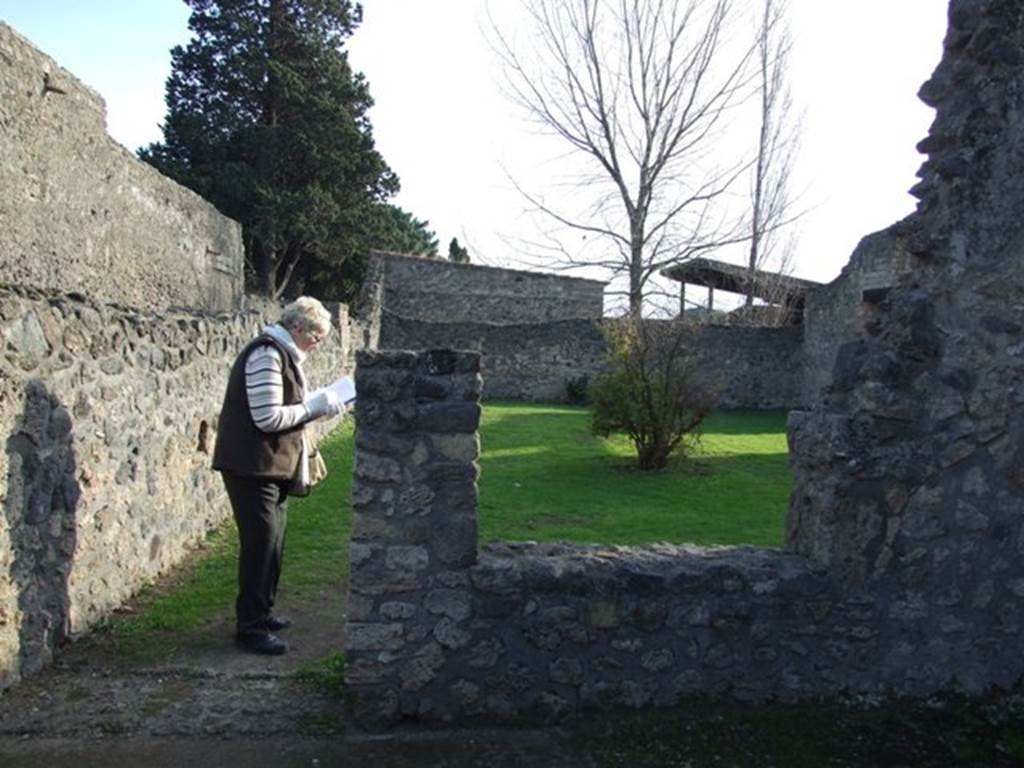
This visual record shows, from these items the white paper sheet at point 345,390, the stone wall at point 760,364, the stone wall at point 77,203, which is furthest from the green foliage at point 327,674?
the stone wall at point 760,364

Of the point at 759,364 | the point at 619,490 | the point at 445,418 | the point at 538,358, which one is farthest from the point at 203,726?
the point at 759,364

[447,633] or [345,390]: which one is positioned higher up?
[345,390]

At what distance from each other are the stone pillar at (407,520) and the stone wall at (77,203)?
7.46 ft

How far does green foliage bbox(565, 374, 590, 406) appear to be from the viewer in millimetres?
20719

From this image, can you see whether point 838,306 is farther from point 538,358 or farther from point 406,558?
point 406,558

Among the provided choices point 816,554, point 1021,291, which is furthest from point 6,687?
point 1021,291

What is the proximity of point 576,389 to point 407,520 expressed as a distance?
17.5m

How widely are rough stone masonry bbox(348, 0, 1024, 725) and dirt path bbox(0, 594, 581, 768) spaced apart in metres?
A: 0.18

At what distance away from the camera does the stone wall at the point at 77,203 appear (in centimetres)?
662

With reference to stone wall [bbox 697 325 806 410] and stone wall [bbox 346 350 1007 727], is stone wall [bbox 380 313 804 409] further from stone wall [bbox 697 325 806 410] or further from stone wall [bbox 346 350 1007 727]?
stone wall [bbox 346 350 1007 727]

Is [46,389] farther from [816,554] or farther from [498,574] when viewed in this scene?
[816,554]

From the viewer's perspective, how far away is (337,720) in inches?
137

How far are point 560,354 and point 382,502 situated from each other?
18055mm

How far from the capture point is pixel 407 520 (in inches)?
136
